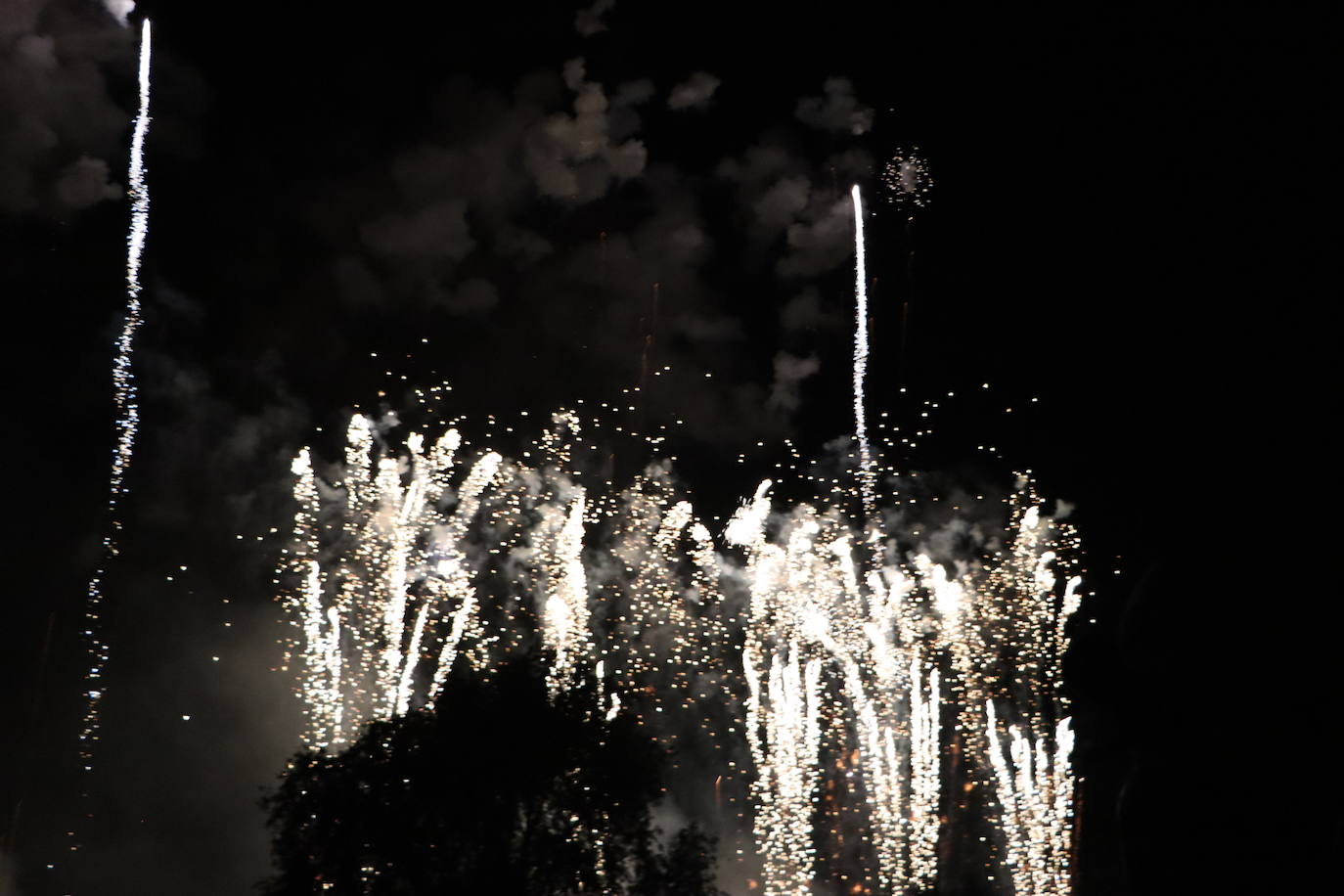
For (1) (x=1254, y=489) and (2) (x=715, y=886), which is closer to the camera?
(1) (x=1254, y=489)

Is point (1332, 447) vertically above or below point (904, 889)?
above

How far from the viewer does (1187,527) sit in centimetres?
776

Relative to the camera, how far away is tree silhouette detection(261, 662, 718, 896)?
26.0 m

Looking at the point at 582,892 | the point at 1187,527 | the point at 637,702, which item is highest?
the point at 637,702

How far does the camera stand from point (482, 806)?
26.2 m

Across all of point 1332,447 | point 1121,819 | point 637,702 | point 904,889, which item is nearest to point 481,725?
point 637,702

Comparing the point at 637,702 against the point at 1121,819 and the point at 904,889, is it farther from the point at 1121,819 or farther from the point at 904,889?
the point at 1121,819

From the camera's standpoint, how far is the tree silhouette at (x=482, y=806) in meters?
26.0

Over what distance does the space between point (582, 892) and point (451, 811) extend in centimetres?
369

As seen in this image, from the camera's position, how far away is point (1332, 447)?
299 inches

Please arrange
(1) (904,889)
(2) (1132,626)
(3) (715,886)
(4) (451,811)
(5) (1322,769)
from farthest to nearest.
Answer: (1) (904,889) < (3) (715,886) < (4) (451,811) < (2) (1132,626) < (5) (1322,769)

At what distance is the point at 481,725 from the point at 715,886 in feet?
24.5

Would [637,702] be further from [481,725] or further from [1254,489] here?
[1254,489]

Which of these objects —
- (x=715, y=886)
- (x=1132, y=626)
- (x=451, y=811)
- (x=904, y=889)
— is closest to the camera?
(x=1132, y=626)
